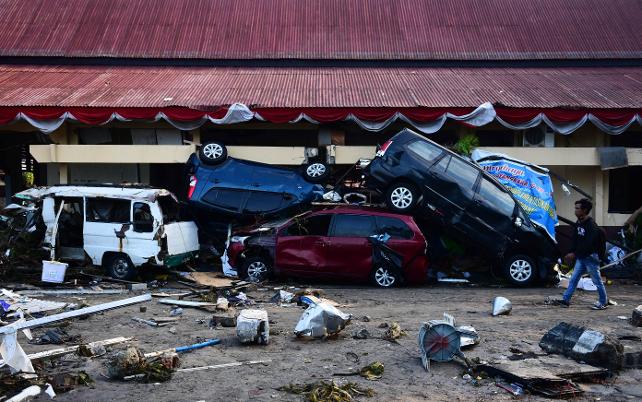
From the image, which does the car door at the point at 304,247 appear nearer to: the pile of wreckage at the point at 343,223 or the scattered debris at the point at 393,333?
the pile of wreckage at the point at 343,223

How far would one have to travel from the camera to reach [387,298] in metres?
11.0

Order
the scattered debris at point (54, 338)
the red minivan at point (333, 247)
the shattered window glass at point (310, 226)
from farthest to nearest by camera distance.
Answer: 1. the shattered window glass at point (310, 226)
2. the red minivan at point (333, 247)
3. the scattered debris at point (54, 338)

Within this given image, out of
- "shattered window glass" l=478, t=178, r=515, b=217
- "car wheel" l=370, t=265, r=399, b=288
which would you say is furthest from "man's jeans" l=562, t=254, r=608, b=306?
"car wheel" l=370, t=265, r=399, b=288

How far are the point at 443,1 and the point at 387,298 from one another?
1423cm

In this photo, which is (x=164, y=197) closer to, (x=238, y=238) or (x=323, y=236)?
(x=238, y=238)

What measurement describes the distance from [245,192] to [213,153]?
1481 millimetres

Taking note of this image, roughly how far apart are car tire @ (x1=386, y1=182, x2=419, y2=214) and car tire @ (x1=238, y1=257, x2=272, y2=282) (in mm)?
2769

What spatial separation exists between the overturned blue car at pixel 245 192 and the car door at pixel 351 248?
1.75 metres

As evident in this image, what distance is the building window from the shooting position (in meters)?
17.0

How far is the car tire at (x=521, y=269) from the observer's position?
1249 centimetres

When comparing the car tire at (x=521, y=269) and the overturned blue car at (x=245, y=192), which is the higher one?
the overturned blue car at (x=245, y=192)

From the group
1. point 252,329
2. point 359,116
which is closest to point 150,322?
point 252,329

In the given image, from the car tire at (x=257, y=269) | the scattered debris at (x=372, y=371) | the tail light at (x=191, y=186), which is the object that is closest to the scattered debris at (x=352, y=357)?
the scattered debris at (x=372, y=371)

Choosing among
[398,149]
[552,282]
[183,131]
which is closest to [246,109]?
[183,131]
